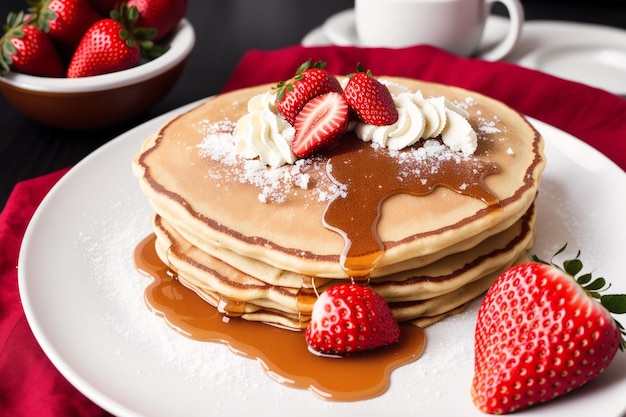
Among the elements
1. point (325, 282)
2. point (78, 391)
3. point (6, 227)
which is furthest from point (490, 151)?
point (6, 227)

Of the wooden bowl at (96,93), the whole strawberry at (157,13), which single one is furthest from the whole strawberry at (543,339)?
the whole strawberry at (157,13)

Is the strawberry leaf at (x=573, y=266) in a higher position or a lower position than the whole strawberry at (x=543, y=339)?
higher

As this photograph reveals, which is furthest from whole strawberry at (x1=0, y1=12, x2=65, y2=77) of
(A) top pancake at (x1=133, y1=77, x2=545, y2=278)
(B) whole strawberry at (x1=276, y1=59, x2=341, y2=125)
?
(B) whole strawberry at (x1=276, y1=59, x2=341, y2=125)

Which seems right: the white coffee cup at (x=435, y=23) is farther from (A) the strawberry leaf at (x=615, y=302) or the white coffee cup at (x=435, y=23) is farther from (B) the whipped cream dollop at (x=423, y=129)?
(A) the strawberry leaf at (x=615, y=302)

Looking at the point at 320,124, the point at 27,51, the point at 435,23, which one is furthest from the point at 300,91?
the point at 435,23

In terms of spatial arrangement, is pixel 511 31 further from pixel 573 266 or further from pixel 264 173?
pixel 573 266

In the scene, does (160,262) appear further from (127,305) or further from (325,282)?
(325,282)
